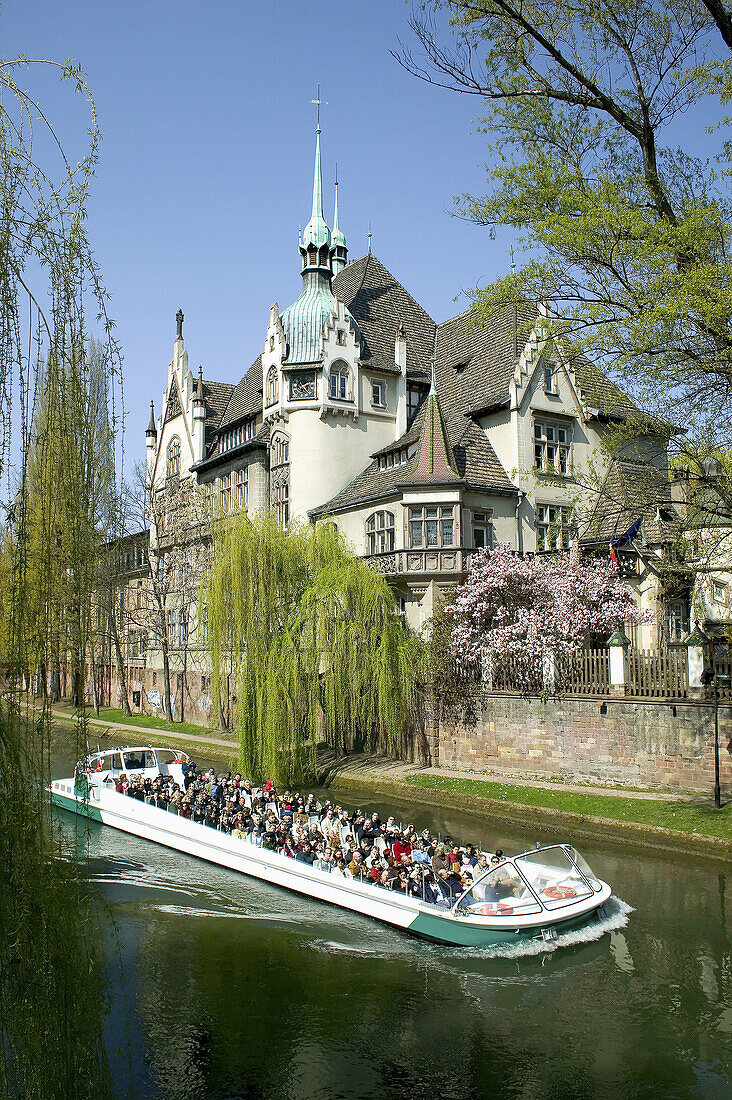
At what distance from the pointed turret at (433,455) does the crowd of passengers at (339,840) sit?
1350 cm

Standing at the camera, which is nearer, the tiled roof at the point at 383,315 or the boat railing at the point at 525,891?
the boat railing at the point at 525,891

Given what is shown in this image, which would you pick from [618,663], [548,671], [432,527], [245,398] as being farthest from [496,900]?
[245,398]

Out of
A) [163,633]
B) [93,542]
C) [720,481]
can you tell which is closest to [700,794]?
[720,481]

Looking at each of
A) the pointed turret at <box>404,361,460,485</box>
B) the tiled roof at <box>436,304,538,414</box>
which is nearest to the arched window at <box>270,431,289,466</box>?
the tiled roof at <box>436,304,538,414</box>

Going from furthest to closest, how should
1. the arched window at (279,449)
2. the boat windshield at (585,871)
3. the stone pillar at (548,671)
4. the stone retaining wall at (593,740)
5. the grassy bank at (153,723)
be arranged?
the grassy bank at (153,723)
the arched window at (279,449)
the stone pillar at (548,671)
the stone retaining wall at (593,740)
the boat windshield at (585,871)

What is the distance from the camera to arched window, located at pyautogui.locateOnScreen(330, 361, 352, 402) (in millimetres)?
41000

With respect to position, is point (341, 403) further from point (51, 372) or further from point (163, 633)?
point (51, 372)

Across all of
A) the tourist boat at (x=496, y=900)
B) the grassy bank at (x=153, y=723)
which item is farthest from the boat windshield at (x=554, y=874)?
the grassy bank at (x=153, y=723)

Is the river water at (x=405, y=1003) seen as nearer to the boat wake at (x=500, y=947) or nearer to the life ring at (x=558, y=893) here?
the boat wake at (x=500, y=947)

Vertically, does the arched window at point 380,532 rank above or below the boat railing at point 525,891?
above

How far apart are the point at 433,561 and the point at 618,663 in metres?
8.95

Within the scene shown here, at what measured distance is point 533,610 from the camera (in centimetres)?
3042

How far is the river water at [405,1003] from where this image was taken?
38.3 ft

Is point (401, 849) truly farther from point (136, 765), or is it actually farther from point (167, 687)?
point (167, 687)
